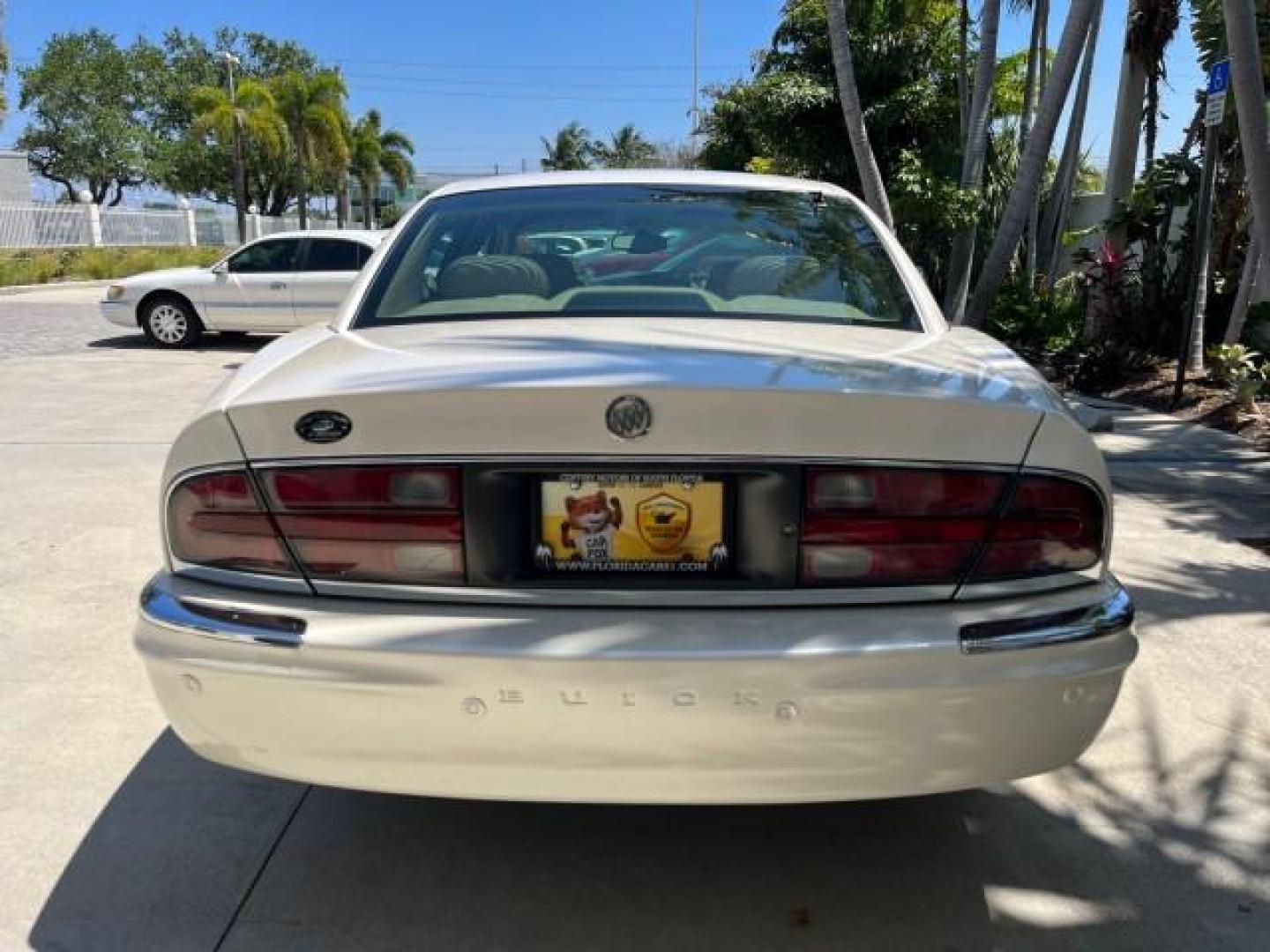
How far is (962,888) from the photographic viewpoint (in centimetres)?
259

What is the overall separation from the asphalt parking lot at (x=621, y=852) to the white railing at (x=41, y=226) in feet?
94.2

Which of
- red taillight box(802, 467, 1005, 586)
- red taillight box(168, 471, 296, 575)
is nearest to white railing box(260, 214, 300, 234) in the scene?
red taillight box(168, 471, 296, 575)

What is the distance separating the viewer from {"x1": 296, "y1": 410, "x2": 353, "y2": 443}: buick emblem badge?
2.10 meters

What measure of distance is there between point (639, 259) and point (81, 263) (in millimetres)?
28531

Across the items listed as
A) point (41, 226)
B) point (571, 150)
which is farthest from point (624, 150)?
point (41, 226)

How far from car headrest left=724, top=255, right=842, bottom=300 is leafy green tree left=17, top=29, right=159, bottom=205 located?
57266mm

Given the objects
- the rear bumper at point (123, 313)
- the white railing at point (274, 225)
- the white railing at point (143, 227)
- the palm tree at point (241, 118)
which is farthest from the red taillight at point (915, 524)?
the white railing at point (274, 225)

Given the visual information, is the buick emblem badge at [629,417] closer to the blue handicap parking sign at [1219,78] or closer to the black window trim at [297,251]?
the blue handicap parking sign at [1219,78]

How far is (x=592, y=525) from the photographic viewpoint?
6.99ft

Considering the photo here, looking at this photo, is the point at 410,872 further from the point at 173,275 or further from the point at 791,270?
the point at 173,275

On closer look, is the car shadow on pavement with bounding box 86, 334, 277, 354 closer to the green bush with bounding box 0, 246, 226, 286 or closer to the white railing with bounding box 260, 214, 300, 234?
the green bush with bounding box 0, 246, 226, 286

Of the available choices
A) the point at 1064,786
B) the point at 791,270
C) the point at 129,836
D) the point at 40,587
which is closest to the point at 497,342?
the point at 791,270

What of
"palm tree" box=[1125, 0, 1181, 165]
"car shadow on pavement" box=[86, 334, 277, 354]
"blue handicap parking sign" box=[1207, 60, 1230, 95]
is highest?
"palm tree" box=[1125, 0, 1181, 165]

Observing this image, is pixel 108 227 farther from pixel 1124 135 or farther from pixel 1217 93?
pixel 1217 93
